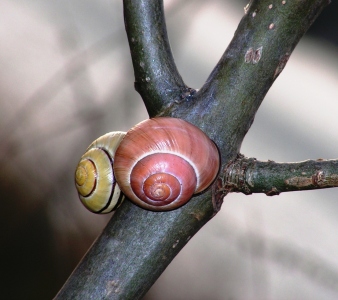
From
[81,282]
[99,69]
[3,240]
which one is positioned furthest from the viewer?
[3,240]

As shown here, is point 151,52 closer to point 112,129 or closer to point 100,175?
point 100,175

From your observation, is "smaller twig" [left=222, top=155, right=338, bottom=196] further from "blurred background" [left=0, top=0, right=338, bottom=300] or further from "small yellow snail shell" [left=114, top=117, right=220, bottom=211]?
"blurred background" [left=0, top=0, right=338, bottom=300]

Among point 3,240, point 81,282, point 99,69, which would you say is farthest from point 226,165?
point 3,240

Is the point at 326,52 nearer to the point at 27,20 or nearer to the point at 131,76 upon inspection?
the point at 131,76

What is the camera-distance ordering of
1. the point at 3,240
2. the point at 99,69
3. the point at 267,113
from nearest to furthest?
the point at 267,113 < the point at 99,69 < the point at 3,240

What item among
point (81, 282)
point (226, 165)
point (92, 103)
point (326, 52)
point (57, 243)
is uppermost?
point (326, 52)

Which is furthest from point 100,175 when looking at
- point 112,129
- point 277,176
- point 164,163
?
point 112,129

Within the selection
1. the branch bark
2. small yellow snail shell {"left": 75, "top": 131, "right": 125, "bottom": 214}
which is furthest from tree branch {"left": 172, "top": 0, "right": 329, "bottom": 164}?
small yellow snail shell {"left": 75, "top": 131, "right": 125, "bottom": 214}
